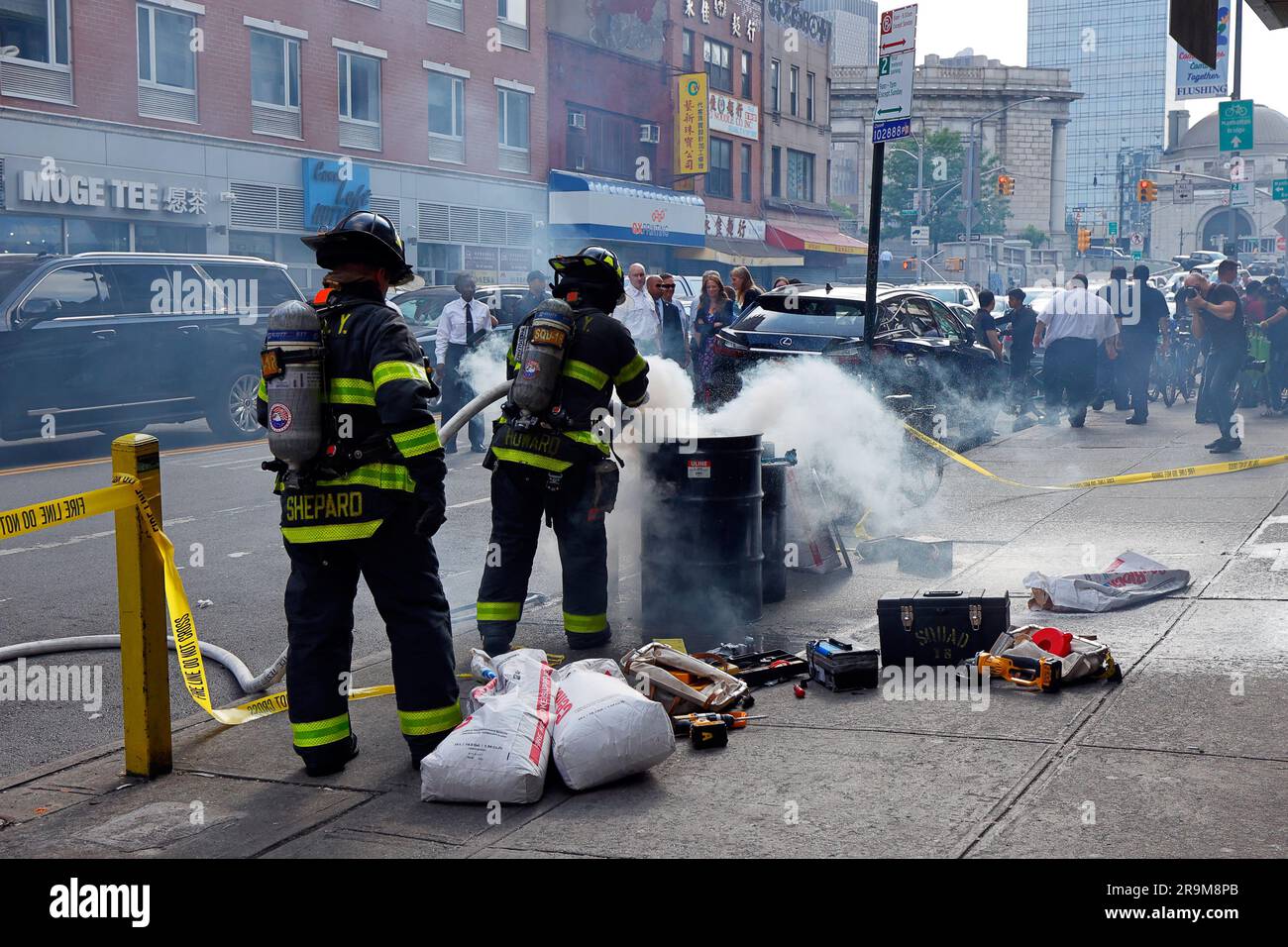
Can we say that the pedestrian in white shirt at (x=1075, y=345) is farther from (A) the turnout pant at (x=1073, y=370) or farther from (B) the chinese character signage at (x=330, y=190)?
(B) the chinese character signage at (x=330, y=190)

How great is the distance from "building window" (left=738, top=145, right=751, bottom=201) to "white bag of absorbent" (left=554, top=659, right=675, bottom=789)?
46018 millimetres

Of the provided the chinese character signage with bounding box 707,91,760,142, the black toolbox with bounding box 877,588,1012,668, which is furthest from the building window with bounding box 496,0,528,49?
the black toolbox with bounding box 877,588,1012,668

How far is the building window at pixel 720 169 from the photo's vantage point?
46906mm

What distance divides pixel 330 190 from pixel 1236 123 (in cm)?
1796

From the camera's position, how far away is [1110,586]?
7.12 m

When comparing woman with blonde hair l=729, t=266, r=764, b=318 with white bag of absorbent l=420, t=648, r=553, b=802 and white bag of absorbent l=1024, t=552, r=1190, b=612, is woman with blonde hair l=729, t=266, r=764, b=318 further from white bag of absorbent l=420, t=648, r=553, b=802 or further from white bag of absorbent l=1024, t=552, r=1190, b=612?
white bag of absorbent l=420, t=648, r=553, b=802

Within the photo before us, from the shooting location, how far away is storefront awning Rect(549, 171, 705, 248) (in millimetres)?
35625

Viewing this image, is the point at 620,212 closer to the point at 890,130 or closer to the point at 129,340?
the point at 129,340

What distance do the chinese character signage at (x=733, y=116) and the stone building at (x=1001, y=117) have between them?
139 ft

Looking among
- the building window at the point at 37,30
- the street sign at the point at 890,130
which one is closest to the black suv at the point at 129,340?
the street sign at the point at 890,130

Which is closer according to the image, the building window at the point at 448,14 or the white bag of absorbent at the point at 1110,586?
the white bag of absorbent at the point at 1110,586
